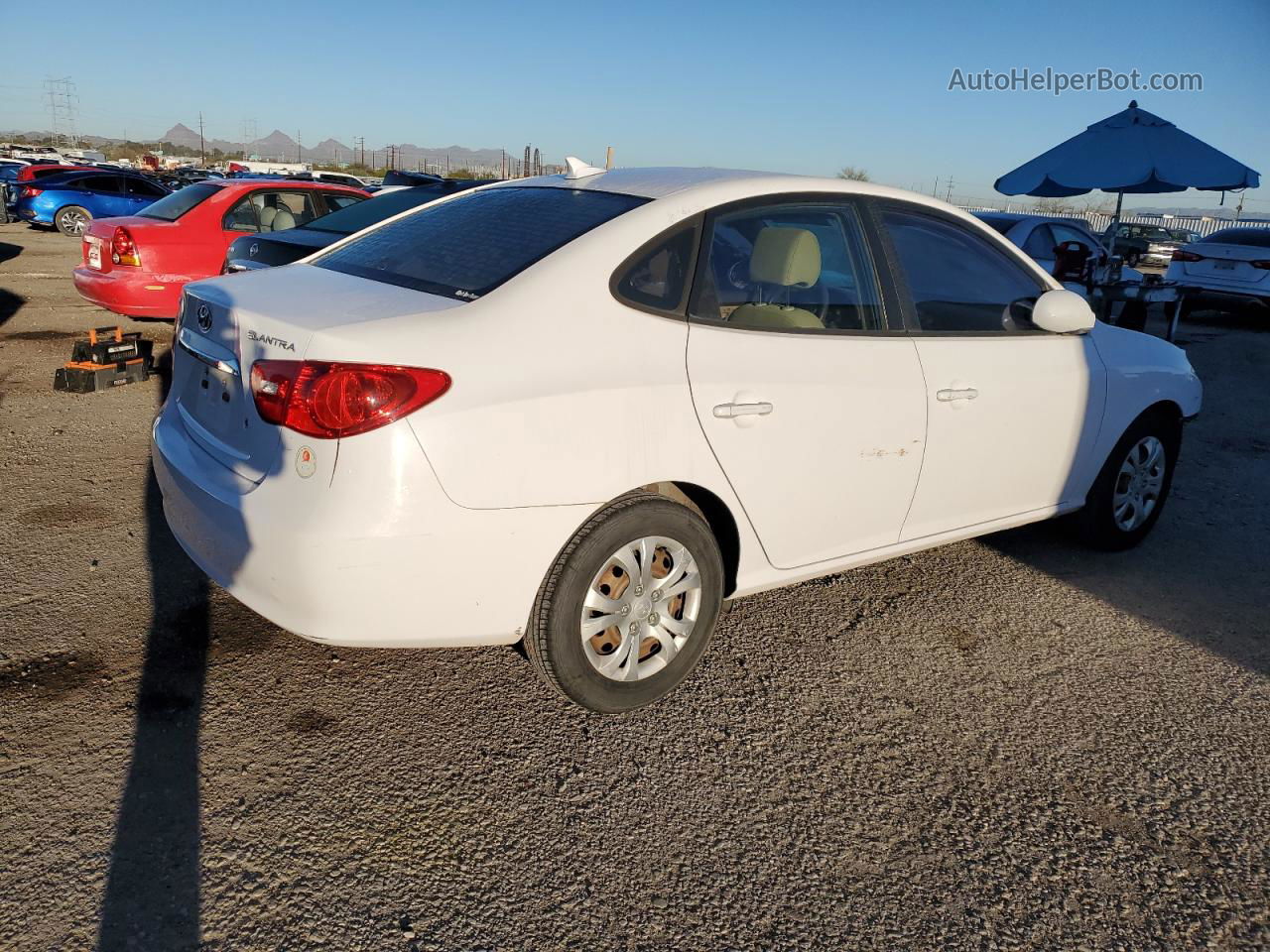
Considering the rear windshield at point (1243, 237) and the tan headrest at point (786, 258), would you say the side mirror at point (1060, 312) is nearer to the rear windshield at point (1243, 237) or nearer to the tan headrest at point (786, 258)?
the tan headrest at point (786, 258)

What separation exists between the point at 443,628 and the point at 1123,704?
2351 mm

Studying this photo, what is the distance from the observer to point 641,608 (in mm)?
2934

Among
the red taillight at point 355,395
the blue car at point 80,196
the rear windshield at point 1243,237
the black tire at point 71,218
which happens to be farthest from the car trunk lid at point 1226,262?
the black tire at point 71,218

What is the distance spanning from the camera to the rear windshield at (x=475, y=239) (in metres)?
2.90

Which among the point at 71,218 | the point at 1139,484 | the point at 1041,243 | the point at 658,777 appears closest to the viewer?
the point at 658,777

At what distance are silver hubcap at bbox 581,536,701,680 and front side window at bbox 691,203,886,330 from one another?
0.75 metres

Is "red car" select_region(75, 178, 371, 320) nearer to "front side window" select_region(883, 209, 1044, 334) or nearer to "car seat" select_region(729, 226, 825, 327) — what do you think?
"car seat" select_region(729, 226, 825, 327)

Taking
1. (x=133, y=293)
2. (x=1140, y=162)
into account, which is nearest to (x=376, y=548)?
(x=133, y=293)

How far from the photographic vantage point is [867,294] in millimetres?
3422

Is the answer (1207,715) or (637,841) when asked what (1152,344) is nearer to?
(1207,715)

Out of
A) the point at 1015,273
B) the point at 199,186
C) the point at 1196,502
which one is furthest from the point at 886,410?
the point at 199,186

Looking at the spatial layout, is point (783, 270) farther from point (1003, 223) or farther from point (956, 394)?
point (1003, 223)

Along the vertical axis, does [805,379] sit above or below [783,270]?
below

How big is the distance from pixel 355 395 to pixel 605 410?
667mm
